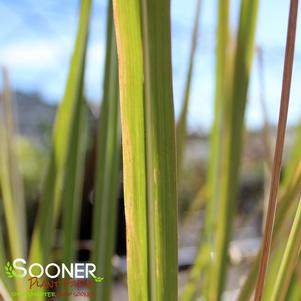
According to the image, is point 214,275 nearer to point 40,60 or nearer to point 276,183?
point 276,183

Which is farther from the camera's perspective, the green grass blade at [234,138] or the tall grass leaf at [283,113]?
the green grass blade at [234,138]

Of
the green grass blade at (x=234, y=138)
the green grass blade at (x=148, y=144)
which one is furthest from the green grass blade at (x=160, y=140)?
the green grass blade at (x=234, y=138)

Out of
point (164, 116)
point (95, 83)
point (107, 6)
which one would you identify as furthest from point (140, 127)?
point (95, 83)

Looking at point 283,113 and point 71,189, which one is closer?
point 283,113

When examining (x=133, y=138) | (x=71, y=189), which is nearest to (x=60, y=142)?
(x=71, y=189)

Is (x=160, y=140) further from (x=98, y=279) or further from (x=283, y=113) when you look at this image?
(x=98, y=279)

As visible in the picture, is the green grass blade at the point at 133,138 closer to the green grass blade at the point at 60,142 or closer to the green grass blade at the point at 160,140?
the green grass blade at the point at 160,140

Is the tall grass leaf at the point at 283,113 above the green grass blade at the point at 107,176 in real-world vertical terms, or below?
above

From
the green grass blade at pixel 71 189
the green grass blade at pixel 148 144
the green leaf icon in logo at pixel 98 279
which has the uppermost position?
the green grass blade at pixel 148 144
